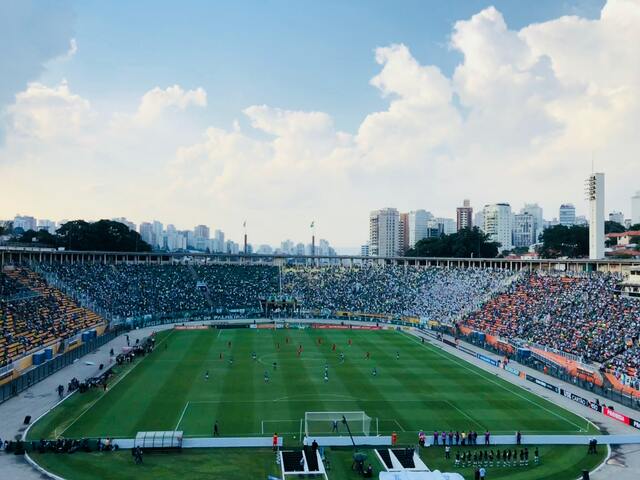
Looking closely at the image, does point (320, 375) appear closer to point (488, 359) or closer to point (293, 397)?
point (293, 397)

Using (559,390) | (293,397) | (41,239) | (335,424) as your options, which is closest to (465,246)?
(559,390)

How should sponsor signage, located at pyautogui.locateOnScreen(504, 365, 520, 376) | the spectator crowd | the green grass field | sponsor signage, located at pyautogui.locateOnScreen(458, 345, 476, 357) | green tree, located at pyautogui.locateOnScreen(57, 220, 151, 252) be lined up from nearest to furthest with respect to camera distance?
1. the green grass field
2. the spectator crowd
3. sponsor signage, located at pyautogui.locateOnScreen(504, 365, 520, 376)
4. sponsor signage, located at pyautogui.locateOnScreen(458, 345, 476, 357)
5. green tree, located at pyautogui.locateOnScreen(57, 220, 151, 252)

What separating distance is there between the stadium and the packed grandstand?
322 millimetres

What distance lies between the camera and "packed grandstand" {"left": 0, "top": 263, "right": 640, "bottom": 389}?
50.1 meters

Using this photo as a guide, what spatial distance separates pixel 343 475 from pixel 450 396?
16668mm

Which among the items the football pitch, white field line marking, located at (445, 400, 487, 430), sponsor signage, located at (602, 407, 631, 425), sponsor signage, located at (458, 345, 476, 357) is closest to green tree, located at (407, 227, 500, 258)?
sponsor signage, located at (458, 345, 476, 357)

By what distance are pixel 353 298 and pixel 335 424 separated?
196ft

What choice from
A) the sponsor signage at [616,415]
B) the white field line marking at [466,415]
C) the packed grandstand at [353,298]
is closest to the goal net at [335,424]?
the white field line marking at [466,415]

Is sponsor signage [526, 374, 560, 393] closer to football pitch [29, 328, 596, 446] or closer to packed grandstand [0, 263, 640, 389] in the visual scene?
football pitch [29, 328, 596, 446]

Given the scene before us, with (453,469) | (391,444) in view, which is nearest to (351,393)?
(391,444)

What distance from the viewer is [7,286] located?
56.4 m

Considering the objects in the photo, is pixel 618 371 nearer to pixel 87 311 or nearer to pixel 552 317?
pixel 552 317

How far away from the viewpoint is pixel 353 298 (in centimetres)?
9119

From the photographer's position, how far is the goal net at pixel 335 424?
31.4 meters
